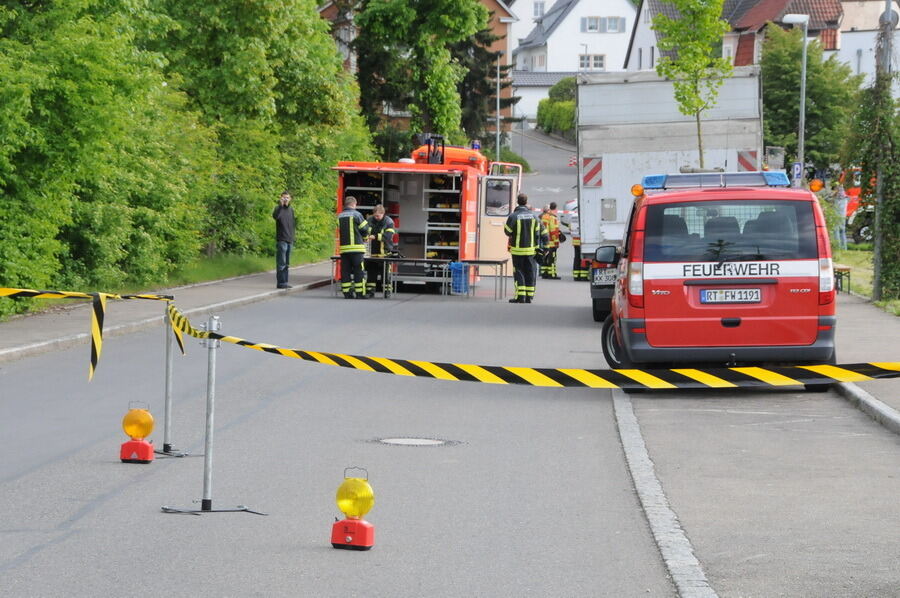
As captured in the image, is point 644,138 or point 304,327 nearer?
point 304,327

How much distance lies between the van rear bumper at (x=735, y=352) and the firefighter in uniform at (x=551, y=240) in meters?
22.7

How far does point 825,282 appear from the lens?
43.4 feet

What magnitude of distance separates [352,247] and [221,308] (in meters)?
3.94

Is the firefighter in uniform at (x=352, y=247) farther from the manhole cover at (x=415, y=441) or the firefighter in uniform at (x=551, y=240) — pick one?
the manhole cover at (x=415, y=441)

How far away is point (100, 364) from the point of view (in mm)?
15508

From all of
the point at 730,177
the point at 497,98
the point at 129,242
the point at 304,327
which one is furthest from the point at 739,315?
the point at 497,98

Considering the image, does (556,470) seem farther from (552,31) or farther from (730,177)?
(552,31)

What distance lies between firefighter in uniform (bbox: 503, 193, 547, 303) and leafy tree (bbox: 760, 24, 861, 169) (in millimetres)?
40798

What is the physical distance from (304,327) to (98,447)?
35.1 feet

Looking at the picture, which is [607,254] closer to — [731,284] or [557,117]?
[731,284]

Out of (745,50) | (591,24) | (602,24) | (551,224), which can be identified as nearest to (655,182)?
(551,224)

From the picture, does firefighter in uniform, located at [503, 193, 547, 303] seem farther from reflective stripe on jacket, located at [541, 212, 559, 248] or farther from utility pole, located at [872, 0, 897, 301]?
reflective stripe on jacket, located at [541, 212, 559, 248]

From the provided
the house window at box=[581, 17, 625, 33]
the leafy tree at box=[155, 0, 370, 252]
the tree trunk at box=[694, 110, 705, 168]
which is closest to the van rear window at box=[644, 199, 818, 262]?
the tree trunk at box=[694, 110, 705, 168]

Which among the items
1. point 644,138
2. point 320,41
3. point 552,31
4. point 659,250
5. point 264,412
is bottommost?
point 264,412
